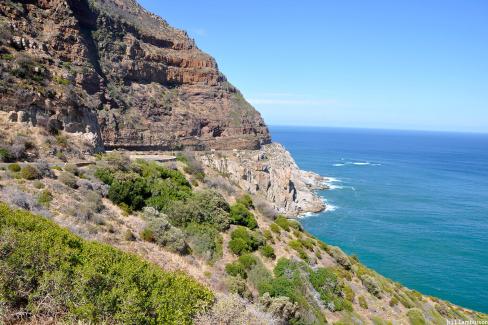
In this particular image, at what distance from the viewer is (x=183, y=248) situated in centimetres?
1541

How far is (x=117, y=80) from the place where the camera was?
6209 centimetres

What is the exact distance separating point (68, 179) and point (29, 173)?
5.13 feet

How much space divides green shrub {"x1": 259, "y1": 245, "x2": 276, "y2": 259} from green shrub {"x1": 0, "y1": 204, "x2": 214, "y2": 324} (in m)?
9.35

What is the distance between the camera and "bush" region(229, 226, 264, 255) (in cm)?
1768

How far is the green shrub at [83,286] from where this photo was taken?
7.35 m

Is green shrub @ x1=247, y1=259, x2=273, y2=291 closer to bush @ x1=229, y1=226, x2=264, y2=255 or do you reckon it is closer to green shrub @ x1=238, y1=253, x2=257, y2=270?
green shrub @ x1=238, y1=253, x2=257, y2=270

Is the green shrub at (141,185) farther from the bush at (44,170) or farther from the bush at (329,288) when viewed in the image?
the bush at (329,288)

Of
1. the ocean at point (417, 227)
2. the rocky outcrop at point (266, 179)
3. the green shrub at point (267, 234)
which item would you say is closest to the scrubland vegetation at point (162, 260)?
the green shrub at point (267, 234)

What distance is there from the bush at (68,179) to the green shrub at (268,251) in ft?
30.5

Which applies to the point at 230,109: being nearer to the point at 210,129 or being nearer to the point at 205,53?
the point at 210,129

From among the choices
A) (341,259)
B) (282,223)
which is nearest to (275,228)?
(282,223)

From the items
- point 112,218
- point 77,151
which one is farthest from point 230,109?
point 112,218

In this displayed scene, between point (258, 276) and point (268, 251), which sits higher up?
point (268, 251)

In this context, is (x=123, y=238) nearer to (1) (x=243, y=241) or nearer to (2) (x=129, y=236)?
(2) (x=129, y=236)
